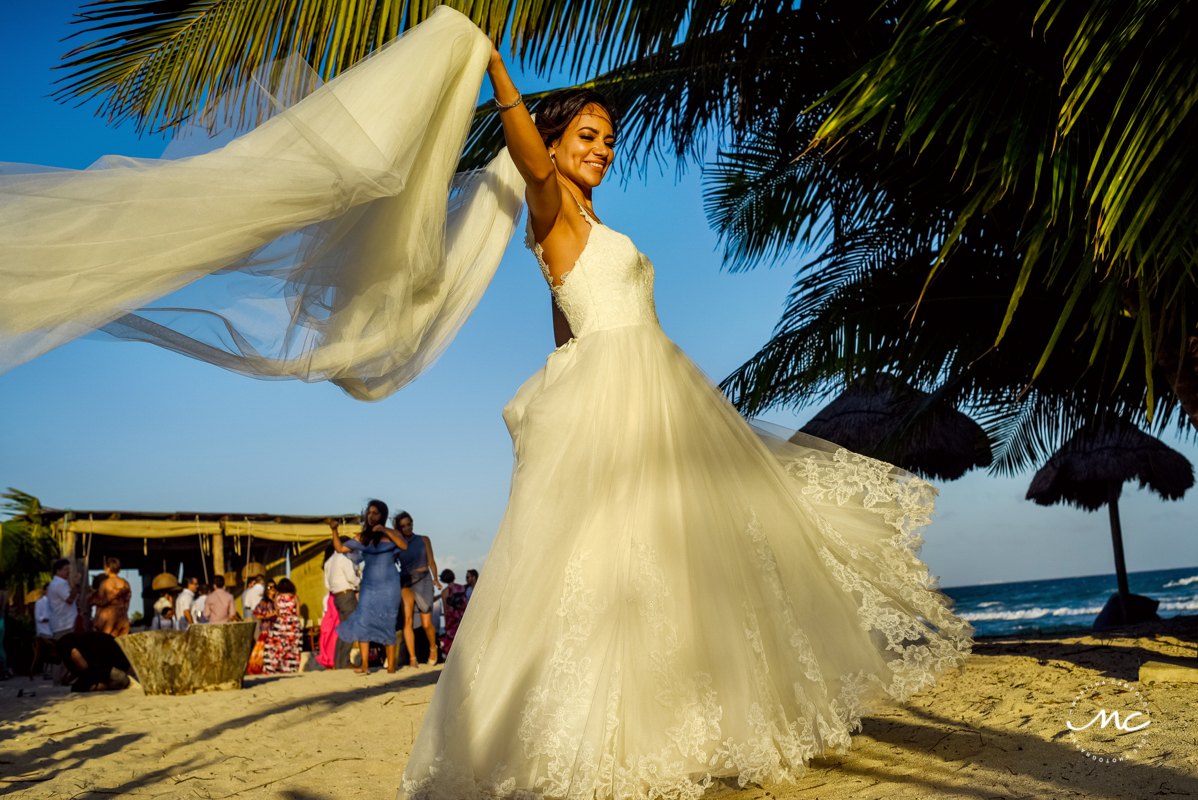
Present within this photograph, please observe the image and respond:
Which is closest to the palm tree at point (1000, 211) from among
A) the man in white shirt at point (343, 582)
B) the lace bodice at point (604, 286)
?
the lace bodice at point (604, 286)

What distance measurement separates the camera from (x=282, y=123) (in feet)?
7.18

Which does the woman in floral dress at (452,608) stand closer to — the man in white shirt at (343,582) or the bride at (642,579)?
the man in white shirt at (343,582)

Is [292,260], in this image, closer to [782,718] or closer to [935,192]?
[782,718]

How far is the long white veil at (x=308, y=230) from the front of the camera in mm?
1851

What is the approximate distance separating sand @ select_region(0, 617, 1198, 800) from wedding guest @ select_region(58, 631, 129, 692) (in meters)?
1.42

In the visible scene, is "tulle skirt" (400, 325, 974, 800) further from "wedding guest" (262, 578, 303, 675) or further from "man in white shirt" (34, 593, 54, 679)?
"man in white shirt" (34, 593, 54, 679)

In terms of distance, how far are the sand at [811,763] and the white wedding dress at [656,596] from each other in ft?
1.10

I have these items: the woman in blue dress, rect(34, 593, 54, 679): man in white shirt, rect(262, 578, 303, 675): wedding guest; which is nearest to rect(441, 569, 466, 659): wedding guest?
rect(262, 578, 303, 675): wedding guest

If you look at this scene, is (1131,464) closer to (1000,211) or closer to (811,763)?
(1000,211)

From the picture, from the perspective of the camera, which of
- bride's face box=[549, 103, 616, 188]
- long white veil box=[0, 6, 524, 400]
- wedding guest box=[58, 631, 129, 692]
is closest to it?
long white veil box=[0, 6, 524, 400]

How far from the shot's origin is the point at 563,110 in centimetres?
296

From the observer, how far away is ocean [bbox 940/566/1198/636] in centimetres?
3825

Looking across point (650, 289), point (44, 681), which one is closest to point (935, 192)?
point (650, 289)

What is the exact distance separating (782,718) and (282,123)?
2244 millimetres
